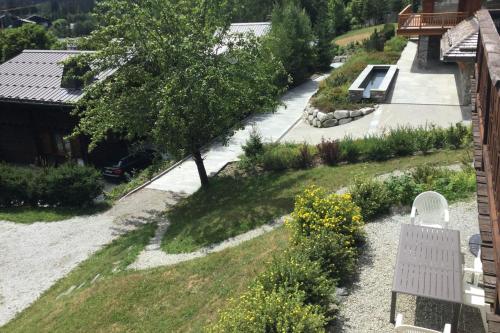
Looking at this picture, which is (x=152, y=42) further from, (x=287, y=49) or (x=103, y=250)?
(x=287, y=49)

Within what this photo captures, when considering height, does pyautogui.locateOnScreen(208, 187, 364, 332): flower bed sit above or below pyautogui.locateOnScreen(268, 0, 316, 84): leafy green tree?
below

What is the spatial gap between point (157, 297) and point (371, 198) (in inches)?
211

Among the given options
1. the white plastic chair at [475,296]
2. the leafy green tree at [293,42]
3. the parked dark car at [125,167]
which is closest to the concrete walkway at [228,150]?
the parked dark car at [125,167]

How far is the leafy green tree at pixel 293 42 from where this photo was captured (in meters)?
32.1

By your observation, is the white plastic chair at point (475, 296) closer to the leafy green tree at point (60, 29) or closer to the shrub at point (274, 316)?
the shrub at point (274, 316)

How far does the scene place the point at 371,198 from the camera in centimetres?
1048

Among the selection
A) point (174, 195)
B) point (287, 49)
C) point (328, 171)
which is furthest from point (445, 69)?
point (174, 195)

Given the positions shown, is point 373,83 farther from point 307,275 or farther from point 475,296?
point 475,296

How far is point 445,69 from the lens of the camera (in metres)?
26.5

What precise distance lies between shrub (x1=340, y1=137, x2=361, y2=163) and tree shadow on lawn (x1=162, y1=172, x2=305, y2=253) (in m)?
1.72

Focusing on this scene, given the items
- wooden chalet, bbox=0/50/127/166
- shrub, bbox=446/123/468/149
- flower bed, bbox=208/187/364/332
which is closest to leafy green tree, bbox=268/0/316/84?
wooden chalet, bbox=0/50/127/166

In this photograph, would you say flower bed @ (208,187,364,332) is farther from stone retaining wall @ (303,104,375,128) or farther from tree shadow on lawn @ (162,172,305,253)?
stone retaining wall @ (303,104,375,128)

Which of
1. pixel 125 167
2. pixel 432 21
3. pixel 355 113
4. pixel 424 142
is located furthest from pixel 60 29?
pixel 424 142

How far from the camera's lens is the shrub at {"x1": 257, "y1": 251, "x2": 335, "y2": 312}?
23.4 feet
